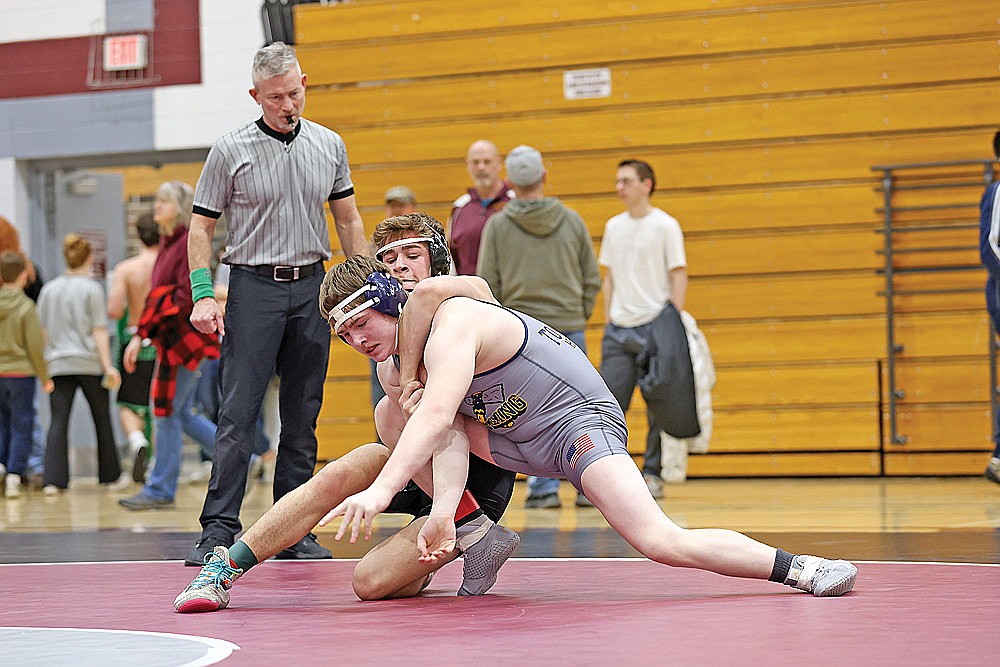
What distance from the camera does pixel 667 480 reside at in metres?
8.09

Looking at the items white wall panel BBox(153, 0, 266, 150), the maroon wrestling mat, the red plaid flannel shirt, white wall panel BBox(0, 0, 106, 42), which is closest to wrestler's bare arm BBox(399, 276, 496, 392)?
the maroon wrestling mat

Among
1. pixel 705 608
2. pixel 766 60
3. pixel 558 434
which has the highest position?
pixel 766 60

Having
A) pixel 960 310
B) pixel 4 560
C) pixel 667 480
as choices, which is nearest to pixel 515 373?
pixel 4 560

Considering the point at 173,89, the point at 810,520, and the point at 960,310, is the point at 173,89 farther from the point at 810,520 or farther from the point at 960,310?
the point at 810,520

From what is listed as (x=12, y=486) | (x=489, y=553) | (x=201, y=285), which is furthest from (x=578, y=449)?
(x=12, y=486)

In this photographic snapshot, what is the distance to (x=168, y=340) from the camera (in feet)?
23.8

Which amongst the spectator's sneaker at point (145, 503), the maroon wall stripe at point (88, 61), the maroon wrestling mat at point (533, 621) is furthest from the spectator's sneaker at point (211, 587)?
the maroon wall stripe at point (88, 61)

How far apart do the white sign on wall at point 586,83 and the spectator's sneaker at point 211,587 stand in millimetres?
5658

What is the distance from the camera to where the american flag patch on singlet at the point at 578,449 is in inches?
138

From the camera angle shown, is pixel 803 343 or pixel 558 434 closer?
pixel 558 434

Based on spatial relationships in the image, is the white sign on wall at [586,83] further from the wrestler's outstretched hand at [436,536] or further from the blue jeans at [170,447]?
the wrestler's outstretched hand at [436,536]

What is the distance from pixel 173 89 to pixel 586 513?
227 inches

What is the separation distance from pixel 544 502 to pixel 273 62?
284 cm

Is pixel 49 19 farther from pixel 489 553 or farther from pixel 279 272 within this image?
pixel 489 553
